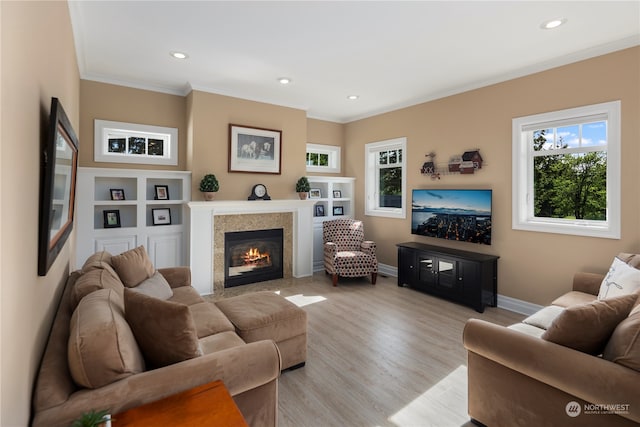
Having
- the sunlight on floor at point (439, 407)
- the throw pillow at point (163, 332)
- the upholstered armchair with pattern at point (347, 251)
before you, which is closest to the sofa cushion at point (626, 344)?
the sunlight on floor at point (439, 407)

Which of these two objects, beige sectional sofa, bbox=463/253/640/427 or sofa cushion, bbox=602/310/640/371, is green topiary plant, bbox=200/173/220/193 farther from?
sofa cushion, bbox=602/310/640/371

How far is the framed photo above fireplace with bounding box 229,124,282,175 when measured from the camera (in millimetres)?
4742

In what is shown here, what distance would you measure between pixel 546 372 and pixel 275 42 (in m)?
3.22

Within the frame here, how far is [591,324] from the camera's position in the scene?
62.9 inches

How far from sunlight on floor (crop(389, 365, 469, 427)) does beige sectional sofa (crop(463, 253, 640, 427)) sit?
0.14 m

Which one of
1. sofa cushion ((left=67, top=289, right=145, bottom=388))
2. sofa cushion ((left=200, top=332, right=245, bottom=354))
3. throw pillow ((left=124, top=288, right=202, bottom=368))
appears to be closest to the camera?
sofa cushion ((left=67, top=289, right=145, bottom=388))

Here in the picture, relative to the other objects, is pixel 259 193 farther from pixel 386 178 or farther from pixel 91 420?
pixel 91 420

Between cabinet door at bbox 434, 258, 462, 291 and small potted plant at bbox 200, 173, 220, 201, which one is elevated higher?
small potted plant at bbox 200, 173, 220, 201

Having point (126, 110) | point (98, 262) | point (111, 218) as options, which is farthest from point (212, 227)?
point (98, 262)

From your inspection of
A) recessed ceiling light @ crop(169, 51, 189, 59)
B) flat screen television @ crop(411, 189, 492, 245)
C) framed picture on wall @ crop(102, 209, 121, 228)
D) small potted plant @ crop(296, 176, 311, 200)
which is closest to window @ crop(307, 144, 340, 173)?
small potted plant @ crop(296, 176, 311, 200)

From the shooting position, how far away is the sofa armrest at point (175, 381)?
1.17m

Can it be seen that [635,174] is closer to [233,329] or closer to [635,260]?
[635,260]

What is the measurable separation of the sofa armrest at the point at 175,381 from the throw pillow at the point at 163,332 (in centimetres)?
7

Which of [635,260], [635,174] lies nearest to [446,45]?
[635,174]
